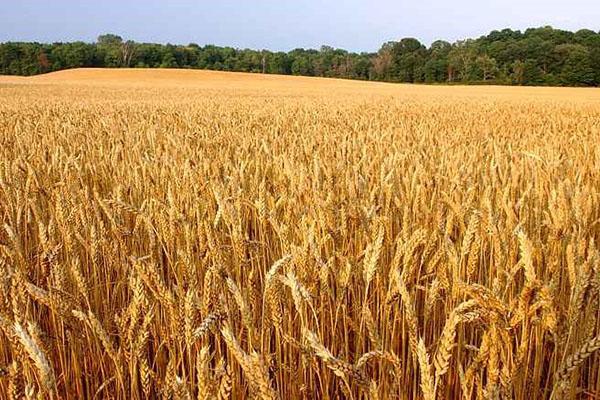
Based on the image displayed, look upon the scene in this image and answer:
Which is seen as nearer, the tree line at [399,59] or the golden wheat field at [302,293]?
the golden wheat field at [302,293]

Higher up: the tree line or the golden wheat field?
the tree line

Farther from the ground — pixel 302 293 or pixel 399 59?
pixel 399 59

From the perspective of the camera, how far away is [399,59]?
63.3 metres

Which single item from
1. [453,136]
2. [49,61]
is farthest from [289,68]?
[453,136]

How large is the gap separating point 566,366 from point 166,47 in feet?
220

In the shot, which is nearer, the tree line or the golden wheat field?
the golden wheat field

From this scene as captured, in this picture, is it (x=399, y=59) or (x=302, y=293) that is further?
(x=399, y=59)

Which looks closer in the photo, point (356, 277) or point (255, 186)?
point (356, 277)

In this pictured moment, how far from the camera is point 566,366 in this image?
69 centimetres

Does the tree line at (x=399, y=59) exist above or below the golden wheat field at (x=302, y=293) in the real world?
above

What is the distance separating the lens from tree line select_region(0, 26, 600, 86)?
49875 millimetres

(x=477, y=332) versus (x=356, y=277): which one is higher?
(x=356, y=277)

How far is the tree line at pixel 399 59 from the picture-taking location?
4988cm

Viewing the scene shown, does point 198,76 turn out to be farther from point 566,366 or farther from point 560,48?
point 566,366
